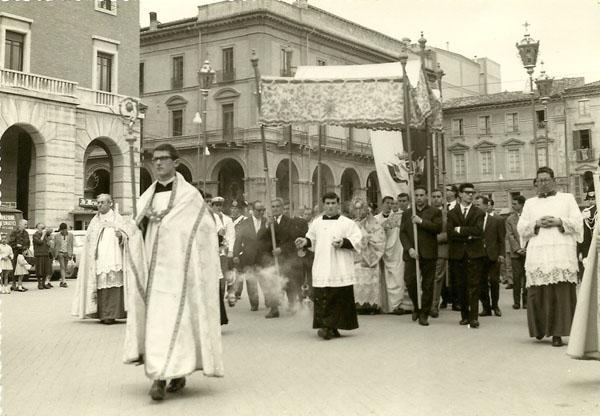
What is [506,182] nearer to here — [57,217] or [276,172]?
[276,172]

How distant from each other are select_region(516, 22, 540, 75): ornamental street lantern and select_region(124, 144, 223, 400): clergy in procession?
12.0 meters

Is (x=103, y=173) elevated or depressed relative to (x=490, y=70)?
depressed

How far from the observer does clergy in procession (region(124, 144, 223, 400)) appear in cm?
576

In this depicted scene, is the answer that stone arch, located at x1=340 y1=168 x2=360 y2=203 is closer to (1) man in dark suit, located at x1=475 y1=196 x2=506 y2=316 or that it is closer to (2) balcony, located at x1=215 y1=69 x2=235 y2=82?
(2) balcony, located at x1=215 y1=69 x2=235 y2=82

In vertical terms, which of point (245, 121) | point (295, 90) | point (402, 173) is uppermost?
point (245, 121)

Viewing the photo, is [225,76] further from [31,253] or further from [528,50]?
[528,50]

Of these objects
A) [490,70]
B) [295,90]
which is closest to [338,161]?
[490,70]

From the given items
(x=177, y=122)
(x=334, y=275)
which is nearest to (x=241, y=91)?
(x=177, y=122)

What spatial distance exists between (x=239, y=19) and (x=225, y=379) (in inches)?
1464

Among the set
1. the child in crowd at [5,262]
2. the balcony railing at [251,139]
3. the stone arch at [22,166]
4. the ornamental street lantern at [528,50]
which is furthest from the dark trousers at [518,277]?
the balcony railing at [251,139]

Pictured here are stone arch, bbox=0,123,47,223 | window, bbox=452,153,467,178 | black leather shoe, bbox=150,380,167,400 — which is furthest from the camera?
window, bbox=452,153,467,178

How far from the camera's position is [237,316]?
12.0m

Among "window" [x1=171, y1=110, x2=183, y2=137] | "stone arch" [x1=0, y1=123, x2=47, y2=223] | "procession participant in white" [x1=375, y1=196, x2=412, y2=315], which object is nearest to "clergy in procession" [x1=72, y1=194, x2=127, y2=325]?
"procession participant in white" [x1=375, y1=196, x2=412, y2=315]

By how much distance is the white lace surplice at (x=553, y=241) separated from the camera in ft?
26.5
